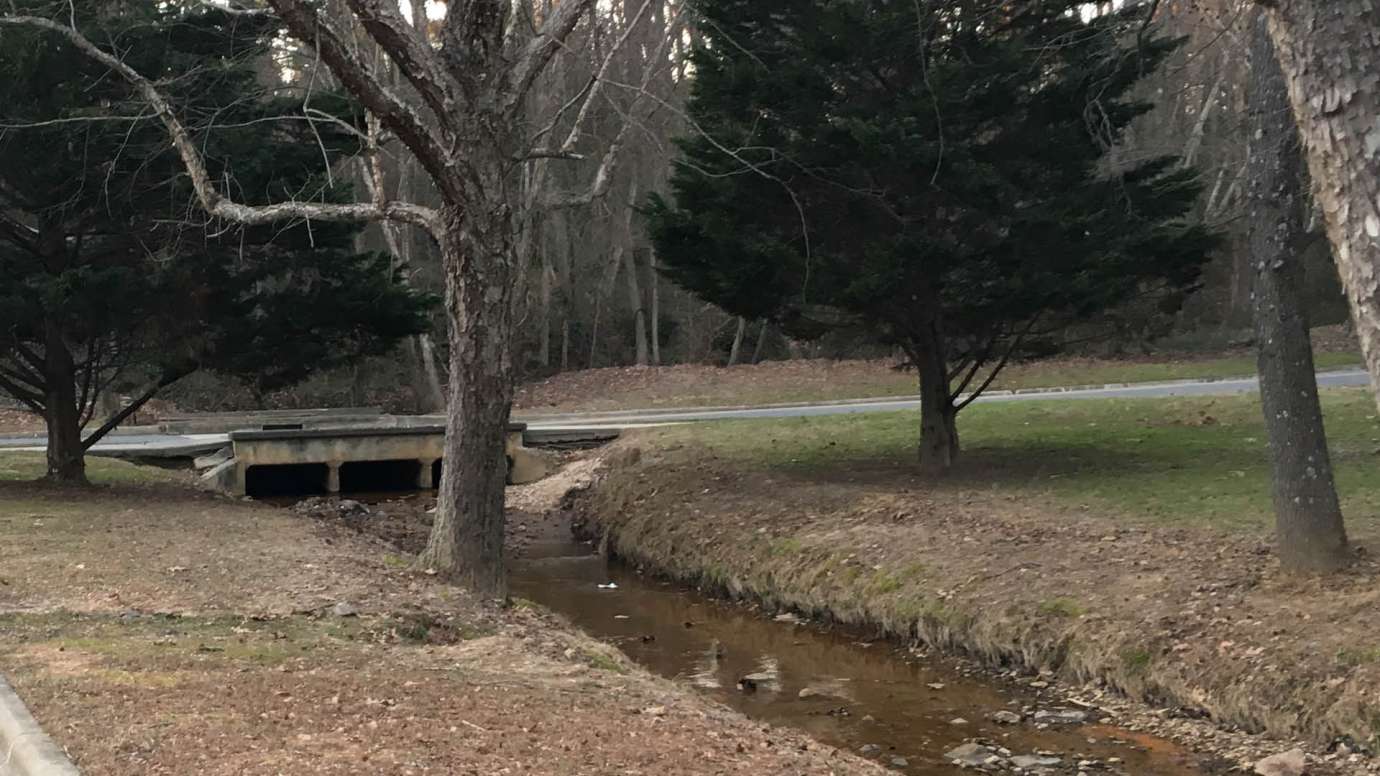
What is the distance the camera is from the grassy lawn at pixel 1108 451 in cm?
1265

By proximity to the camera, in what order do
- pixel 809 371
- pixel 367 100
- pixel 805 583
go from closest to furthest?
pixel 367 100, pixel 805 583, pixel 809 371

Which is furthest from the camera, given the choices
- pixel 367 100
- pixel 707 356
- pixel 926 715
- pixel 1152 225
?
pixel 707 356

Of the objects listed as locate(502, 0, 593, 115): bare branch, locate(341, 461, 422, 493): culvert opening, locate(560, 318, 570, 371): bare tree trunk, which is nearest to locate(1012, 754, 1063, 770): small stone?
locate(502, 0, 593, 115): bare branch

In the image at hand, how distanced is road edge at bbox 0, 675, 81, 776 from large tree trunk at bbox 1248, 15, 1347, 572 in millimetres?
8222

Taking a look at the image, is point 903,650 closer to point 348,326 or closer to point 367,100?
point 367,100

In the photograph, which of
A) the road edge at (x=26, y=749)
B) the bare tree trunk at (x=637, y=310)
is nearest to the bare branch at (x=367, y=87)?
the road edge at (x=26, y=749)

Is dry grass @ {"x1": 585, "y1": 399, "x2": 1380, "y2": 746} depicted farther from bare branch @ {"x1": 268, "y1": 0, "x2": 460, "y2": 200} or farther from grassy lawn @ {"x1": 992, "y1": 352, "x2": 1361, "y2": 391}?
grassy lawn @ {"x1": 992, "y1": 352, "x2": 1361, "y2": 391}

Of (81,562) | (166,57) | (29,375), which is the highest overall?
(166,57)

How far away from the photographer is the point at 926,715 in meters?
9.30

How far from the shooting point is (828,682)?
1032cm

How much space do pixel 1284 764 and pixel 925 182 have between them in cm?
866

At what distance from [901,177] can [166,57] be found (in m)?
8.94

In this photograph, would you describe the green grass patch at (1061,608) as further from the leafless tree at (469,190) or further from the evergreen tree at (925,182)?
the evergreen tree at (925,182)

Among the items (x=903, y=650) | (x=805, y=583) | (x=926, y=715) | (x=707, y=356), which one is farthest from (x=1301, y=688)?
(x=707, y=356)
